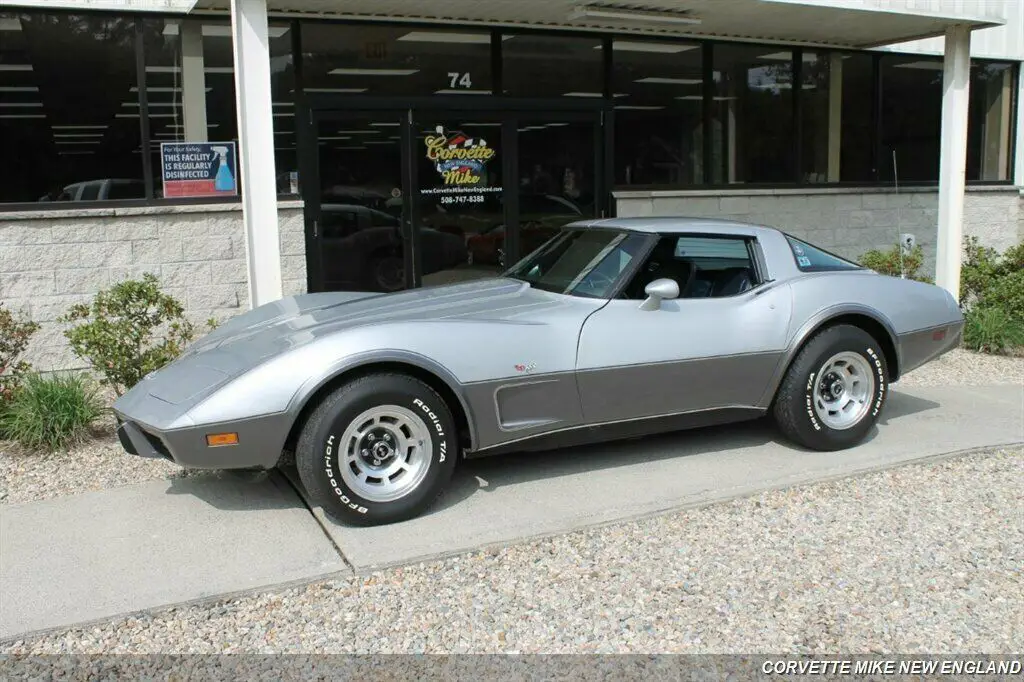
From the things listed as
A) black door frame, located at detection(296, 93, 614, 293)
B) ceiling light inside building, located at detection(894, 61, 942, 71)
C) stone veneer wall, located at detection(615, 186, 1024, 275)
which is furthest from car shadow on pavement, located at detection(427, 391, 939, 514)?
ceiling light inside building, located at detection(894, 61, 942, 71)

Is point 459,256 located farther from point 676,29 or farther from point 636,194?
point 676,29

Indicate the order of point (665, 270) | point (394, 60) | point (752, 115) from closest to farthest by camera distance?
point (665, 270) → point (394, 60) → point (752, 115)

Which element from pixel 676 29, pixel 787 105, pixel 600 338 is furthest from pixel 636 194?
pixel 600 338

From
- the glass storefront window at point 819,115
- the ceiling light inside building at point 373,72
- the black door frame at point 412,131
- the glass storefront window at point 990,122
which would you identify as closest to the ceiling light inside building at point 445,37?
the ceiling light inside building at point 373,72

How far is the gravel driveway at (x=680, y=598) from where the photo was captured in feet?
11.6

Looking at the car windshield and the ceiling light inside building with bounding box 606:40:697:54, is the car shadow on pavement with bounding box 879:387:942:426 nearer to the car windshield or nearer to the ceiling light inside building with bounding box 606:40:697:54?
the car windshield

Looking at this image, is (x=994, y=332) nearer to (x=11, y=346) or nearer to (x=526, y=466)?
(x=526, y=466)

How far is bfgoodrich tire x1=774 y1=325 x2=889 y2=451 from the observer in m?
5.61

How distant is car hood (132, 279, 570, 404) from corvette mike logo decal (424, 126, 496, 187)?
12.3 feet

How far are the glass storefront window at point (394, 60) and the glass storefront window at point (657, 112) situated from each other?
1.63 metres

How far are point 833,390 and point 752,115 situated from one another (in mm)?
6348

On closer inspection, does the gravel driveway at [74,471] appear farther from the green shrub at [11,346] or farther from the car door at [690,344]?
the car door at [690,344]

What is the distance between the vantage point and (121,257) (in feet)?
27.5

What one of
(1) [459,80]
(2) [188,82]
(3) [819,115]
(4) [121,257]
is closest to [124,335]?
(4) [121,257]
